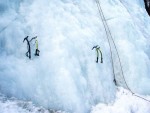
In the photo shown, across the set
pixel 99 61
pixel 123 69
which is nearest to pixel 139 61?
pixel 123 69

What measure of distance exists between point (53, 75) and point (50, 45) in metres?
0.79

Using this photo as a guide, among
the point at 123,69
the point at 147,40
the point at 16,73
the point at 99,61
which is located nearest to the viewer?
the point at 16,73

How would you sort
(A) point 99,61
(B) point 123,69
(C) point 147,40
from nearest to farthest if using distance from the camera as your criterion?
1. (A) point 99,61
2. (B) point 123,69
3. (C) point 147,40

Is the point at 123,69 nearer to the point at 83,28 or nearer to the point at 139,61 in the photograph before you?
the point at 139,61

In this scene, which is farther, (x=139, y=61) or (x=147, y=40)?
(x=147, y=40)

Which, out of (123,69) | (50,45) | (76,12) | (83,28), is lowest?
(123,69)

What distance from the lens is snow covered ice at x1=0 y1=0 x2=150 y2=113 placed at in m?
Answer: 6.26

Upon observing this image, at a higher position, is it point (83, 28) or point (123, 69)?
point (83, 28)

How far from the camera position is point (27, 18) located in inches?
267

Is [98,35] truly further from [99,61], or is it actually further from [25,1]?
[25,1]

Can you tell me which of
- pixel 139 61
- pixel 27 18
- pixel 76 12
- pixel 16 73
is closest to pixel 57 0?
pixel 76 12

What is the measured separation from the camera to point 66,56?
22.0 feet

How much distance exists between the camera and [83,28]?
736cm

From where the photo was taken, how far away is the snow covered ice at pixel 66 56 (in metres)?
6.26
